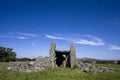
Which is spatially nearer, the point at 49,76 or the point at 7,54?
the point at 49,76

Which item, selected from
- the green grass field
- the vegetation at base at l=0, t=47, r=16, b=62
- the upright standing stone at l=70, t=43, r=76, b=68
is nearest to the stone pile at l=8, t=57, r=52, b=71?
the green grass field

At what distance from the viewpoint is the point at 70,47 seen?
82.5ft

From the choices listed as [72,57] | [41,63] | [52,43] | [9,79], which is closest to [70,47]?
[72,57]

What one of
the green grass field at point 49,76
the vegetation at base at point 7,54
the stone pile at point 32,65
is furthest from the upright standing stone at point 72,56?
the vegetation at base at point 7,54

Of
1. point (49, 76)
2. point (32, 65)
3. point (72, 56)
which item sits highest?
point (72, 56)

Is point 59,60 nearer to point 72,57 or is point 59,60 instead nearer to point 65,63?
point 65,63

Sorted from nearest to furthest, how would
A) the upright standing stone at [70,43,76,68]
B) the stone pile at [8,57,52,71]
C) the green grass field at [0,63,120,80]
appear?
the green grass field at [0,63,120,80]
the stone pile at [8,57,52,71]
the upright standing stone at [70,43,76,68]

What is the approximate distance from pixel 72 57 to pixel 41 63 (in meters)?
5.37

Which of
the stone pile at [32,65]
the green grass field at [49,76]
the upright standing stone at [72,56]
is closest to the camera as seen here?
the green grass field at [49,76]

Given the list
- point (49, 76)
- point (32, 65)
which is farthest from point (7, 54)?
point (49, 76)

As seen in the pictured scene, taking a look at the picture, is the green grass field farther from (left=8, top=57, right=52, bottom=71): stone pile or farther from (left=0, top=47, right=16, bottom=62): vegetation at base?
(left=0, top=47, right=16, bottom=62): vegetation at base

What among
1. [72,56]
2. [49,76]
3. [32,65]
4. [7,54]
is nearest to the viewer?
[49,76]

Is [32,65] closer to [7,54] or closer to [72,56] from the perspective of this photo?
[72,56]

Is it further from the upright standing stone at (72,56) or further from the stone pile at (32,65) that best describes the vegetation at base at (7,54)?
the upright standing stone at (72,56)
